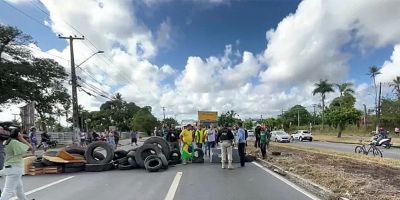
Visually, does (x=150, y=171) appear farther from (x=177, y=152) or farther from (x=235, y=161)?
(x=235, y=161)

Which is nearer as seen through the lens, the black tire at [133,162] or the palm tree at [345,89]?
the black tire at [133,162]

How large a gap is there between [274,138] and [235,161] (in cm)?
3885

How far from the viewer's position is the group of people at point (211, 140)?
57.8 ft

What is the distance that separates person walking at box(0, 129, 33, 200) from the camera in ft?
28.0

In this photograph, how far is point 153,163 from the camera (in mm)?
17484

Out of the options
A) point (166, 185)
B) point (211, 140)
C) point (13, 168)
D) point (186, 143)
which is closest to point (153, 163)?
point (186, 143)

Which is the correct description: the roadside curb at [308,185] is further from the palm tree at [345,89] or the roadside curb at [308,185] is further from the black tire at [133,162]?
the palm tree at [345,89]

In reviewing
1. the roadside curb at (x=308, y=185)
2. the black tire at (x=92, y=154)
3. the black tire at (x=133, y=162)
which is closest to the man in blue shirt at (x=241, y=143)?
the roadside curb at (x=308, y=185)

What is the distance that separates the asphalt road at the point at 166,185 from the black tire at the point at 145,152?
0.83m

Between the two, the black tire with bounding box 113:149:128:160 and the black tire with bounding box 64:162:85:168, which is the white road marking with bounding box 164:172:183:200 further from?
the black tire with bounding box 64:162:85:168

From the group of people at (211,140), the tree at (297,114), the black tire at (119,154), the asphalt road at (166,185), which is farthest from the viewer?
the tree at (297,114)

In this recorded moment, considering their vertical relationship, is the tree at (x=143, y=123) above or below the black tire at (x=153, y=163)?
above

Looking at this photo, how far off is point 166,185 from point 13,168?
4.97 m

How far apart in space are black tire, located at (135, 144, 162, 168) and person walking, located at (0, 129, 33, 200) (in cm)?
899
